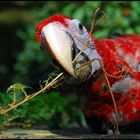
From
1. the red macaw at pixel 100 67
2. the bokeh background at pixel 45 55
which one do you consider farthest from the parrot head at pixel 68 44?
the bokeh background at pixel 45 55

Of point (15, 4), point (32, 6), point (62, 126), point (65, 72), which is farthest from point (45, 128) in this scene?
point (15, 4)

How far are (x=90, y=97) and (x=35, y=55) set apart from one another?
217cm

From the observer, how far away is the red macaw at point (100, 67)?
8.84 feet

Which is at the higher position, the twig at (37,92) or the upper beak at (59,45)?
the upper beak at (59,45)

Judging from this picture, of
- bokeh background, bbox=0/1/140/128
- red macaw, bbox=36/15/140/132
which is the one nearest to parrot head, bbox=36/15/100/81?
red macaw, bbox=36/15/140/132

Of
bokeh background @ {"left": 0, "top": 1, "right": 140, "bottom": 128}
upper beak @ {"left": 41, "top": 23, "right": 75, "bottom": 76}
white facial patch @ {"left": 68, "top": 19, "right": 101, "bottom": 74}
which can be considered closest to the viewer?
upper beak @ {"left": 41, "top": 23, "right": 75, "bottom": 76}

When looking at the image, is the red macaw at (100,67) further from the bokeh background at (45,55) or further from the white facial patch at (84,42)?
the bokeh background at (45,55)

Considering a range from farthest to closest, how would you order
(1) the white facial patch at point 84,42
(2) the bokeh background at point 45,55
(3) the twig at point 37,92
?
(2) the bokeh background at point 45,55, (1) the white facial patch at point 84,42, (3) the twig at point 37,92

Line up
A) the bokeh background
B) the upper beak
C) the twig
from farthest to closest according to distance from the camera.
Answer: the bokeh background → the upper beak → the twig

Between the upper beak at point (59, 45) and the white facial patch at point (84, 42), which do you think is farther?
the white facial patch at point (84, 42)

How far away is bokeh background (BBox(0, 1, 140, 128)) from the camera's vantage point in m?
3.40

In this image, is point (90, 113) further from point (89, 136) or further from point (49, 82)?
point (49, 82)

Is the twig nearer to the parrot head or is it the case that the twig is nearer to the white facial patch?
the parrot head

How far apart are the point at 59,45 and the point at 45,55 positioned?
244 cm
